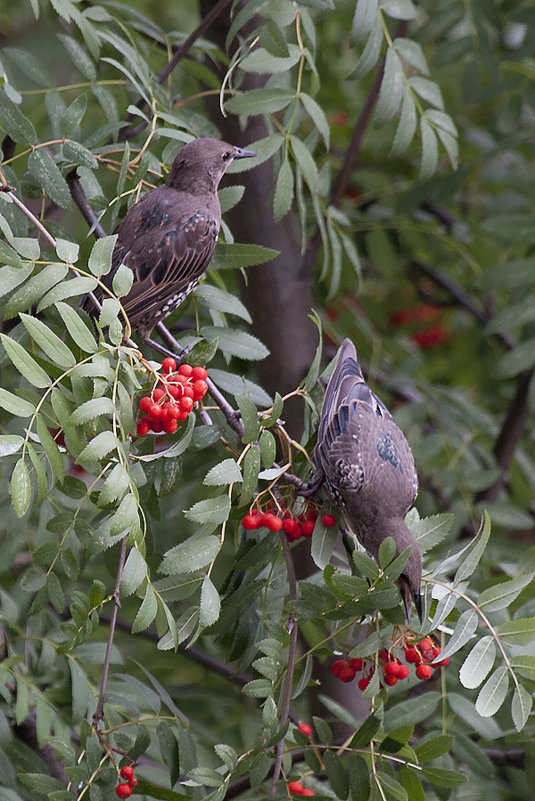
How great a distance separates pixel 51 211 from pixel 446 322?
343cm

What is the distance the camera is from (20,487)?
1771mm

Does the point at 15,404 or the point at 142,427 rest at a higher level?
→ the point at 15,404

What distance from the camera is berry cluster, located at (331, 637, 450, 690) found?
218 cm

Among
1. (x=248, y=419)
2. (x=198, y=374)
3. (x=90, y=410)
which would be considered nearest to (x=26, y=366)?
(x=90, y=410)

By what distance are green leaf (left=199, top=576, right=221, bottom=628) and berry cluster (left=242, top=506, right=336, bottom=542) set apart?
6.7 inches

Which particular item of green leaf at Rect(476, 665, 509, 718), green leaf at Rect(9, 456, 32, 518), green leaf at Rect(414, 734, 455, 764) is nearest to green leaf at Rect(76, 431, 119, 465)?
green leaf at Rect(9, 456, 32, 518)

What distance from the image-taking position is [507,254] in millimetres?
4402

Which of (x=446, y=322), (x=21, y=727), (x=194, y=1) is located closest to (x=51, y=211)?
(x=21, y=727)

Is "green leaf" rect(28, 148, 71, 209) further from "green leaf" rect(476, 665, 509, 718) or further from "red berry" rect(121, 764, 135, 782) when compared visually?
"green leaf" rect(476, 665, 509, 718)

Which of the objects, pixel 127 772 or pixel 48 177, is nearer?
pixel 127 772

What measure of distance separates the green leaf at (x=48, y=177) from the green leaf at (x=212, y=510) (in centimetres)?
79

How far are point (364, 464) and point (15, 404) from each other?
103 centimetres

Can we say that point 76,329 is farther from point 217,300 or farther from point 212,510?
point 217,300

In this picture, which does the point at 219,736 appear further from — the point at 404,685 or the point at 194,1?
the point at 194,1
